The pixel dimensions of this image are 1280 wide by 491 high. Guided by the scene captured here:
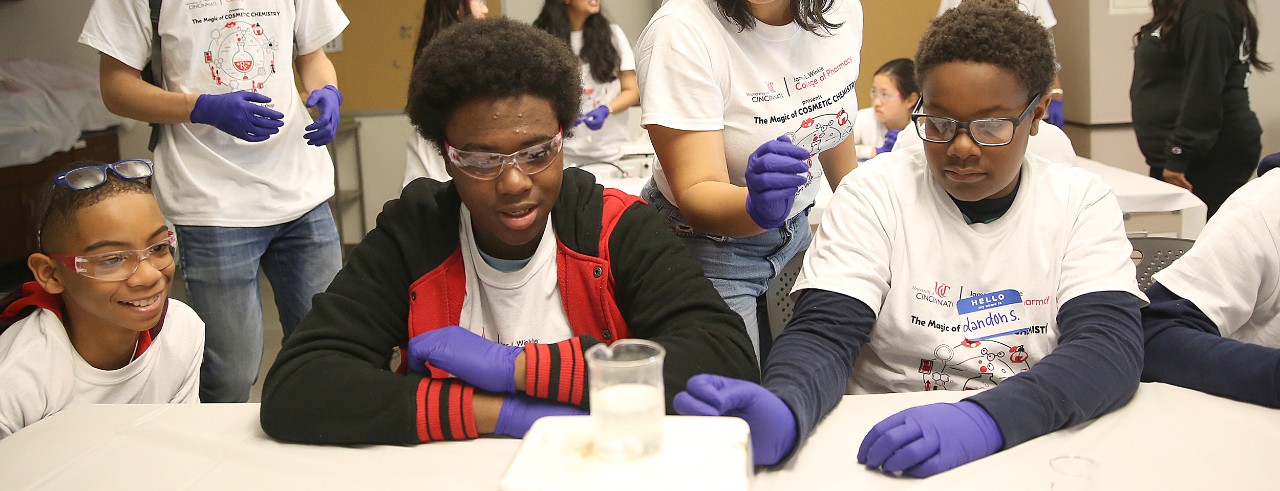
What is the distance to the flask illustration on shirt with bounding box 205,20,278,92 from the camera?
198 centimetres

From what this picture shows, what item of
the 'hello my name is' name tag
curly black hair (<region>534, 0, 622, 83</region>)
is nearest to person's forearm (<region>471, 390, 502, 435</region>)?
the 'hello my name is' name tag

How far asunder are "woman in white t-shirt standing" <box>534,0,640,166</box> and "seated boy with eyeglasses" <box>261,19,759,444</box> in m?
2.22

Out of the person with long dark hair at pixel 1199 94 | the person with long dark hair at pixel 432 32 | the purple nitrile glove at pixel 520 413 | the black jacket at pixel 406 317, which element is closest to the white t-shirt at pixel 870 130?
the person with long dark hair at pixel 1199 94

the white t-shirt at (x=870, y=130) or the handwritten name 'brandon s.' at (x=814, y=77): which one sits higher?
the handwritten name 'brandon s.' at (x=814, y=77)

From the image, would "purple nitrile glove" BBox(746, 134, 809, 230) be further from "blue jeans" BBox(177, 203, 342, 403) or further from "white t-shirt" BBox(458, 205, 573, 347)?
"blue jeans" BBox(177, 203, 342, 403)

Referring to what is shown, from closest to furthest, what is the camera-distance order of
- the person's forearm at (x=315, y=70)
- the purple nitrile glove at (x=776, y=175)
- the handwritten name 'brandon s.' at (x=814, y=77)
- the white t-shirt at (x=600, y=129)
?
1. the purple nitrile glove at (x=776, y=175)
2. the handwritten name 'brandon s.' at (x=814, y=77)
3. the person's forearm at (x=315, y=70)
4. the white t-shirt at (x=600, y=129)

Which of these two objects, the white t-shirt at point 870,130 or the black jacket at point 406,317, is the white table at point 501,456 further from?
the white t-shirt at point 870,130

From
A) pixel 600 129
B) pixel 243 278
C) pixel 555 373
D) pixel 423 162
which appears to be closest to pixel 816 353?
pixel 555 373

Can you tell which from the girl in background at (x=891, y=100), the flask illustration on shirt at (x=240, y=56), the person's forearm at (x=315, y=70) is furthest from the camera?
the girl in background at (x=891, y=100)

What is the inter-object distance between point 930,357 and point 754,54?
0.59 meters

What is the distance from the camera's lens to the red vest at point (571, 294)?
137cm

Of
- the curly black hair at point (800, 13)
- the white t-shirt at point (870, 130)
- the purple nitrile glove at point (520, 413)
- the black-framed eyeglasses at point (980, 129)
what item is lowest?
the white t-shirt at point (870, 130)

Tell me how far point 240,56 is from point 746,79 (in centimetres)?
113

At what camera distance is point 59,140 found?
13.9 ft
